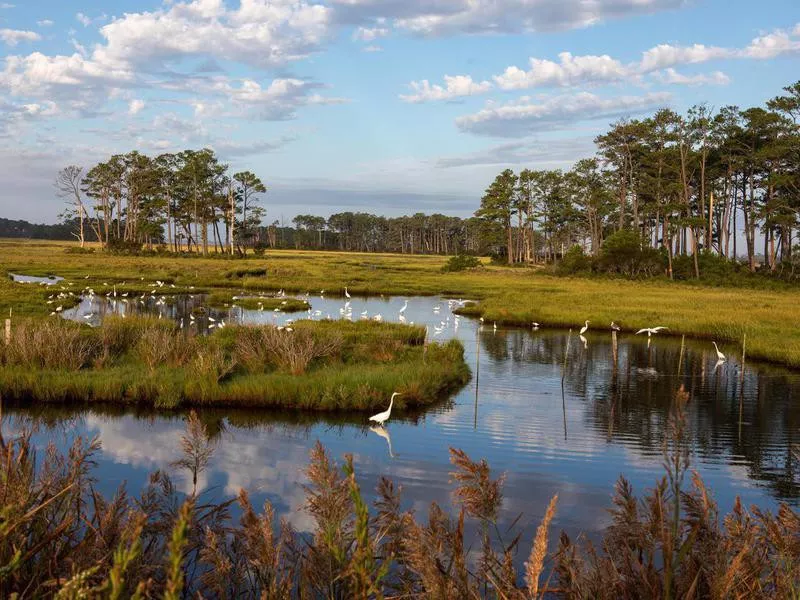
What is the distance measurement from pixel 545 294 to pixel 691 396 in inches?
981

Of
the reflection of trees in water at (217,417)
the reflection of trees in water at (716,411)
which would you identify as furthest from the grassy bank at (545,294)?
the reflection of trees in water at (217,417)

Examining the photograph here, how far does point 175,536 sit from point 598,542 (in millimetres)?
7302

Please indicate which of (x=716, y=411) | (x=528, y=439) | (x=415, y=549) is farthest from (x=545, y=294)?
(x=415, y=549)

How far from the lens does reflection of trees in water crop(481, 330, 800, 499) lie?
12.5 meters

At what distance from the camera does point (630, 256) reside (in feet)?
184

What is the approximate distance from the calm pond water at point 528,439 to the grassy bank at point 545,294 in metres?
7.14

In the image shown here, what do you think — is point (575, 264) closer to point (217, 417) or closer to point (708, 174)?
point (708, 174)

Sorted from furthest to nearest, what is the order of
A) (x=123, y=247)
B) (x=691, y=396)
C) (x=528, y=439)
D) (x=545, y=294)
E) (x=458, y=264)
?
1. (x=123, y=247)
2. (x=458, y=264)
3. (x=545, y=294)
4. (x=691, y=396)
5. (x=528, y=439)

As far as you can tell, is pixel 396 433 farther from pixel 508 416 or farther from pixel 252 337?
pixel 252 337

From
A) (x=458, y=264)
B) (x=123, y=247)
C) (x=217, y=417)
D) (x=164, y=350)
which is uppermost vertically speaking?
(x=123, y=247)

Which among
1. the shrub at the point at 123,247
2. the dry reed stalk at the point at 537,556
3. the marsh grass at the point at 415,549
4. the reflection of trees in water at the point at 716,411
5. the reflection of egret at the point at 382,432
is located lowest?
the reflection of trees in water at the point at 716,411

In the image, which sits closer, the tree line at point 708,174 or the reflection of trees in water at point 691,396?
the reflection of trees in water at point 691,396

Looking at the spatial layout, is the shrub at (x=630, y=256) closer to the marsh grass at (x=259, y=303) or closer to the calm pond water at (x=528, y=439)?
the marsh grass at (x=259, y=303)

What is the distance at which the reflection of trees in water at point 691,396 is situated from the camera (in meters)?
12.5
